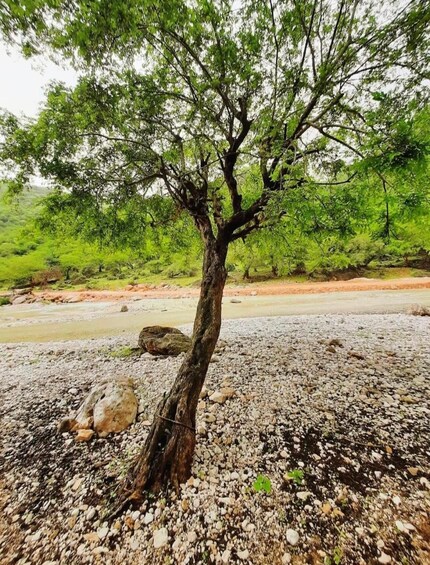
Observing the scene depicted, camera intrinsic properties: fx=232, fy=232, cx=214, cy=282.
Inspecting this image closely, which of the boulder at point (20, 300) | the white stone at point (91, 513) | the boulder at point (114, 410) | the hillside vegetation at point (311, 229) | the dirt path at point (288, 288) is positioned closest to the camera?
the white stone at point (91, 513)

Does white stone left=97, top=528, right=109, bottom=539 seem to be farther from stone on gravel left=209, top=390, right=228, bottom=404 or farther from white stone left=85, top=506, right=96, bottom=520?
stone on gravel left=209, top=390, right=228, bottom=404

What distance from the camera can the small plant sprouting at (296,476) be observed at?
230 centimetres

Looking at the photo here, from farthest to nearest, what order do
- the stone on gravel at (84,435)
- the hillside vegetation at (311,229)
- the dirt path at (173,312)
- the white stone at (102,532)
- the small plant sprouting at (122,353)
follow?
the dirt path at (173,312) < the small plant sprouting at (122,353) < the stone on gravel at (84,435) < the hillside vegetation at (311,229) < the white stone at (102,532)

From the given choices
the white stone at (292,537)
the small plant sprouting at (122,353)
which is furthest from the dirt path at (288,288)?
the white stone at (292,537)

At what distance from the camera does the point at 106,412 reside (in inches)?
127

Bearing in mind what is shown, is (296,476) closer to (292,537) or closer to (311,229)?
(292,537)

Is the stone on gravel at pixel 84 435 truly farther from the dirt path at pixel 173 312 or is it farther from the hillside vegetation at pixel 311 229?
the dirt path at pixel 173 312

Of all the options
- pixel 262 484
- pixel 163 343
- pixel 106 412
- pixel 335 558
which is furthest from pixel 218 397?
pixel 163 343

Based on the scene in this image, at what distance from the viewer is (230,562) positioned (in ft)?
5.59

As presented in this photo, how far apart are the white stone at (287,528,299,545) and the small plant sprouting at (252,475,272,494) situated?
35cm

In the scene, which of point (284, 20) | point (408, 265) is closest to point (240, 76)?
point (284, 20)

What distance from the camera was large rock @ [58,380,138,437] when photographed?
10.3 feet

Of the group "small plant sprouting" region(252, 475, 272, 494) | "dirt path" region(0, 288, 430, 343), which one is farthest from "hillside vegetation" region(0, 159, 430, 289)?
"dirt path" region(0, 288, 430, 343)

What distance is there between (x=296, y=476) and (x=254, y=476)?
422mm
